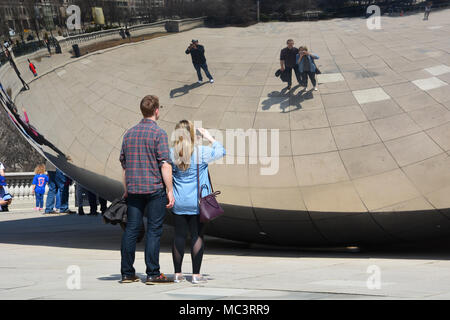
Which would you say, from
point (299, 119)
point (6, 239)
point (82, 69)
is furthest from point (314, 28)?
point (6, 239)

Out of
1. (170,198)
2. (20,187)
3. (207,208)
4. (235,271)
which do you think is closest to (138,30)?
(170,198)

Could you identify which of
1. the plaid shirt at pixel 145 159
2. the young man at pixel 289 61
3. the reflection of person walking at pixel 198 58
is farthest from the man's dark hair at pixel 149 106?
the young man at pixel 289 61

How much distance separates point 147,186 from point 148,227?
0.32 m

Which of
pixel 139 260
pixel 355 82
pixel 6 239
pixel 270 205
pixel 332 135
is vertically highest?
pixel 355 82

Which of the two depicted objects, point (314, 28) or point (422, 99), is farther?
point (314, 28)

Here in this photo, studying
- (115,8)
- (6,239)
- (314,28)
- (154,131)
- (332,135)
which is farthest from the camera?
(6,239)

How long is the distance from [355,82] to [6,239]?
5067 mm

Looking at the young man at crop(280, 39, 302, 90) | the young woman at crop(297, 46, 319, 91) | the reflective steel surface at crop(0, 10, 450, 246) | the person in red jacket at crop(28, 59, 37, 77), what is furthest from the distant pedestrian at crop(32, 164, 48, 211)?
the young woman at crop(297, 46, 319, 91)

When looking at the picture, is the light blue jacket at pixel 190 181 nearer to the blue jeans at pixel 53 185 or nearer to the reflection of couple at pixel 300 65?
the reflection of couple at pixel 300 65

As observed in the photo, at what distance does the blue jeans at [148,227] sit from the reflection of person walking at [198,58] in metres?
1.38

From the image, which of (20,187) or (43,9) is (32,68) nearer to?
(43,9)

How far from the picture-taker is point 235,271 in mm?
4746

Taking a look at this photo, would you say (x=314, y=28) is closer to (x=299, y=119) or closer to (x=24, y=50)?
(x=299, y=119)

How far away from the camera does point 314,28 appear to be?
539 cm
